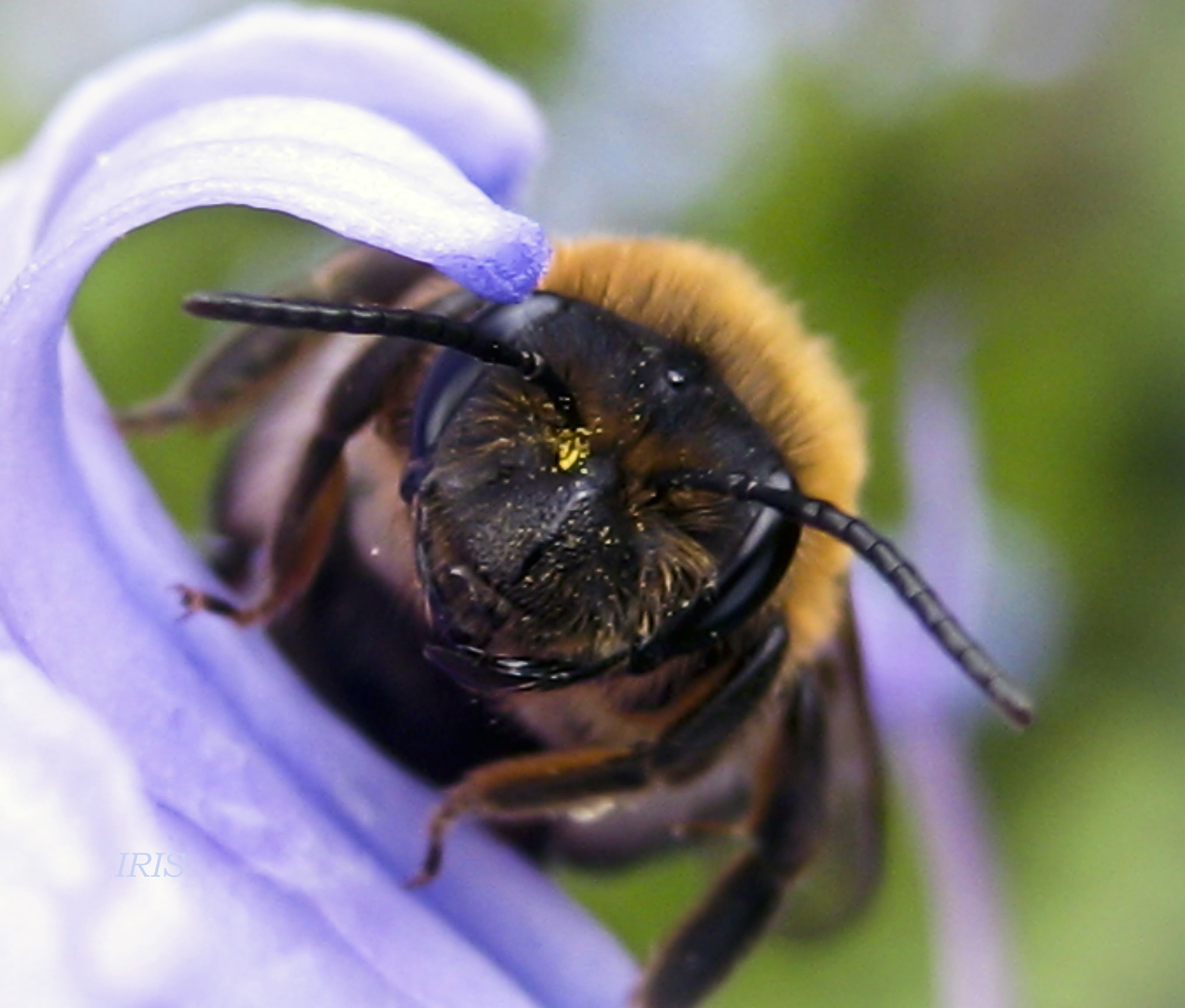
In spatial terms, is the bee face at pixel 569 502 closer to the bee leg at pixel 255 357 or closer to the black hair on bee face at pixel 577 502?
the black hair on bee face at pixel 577 502

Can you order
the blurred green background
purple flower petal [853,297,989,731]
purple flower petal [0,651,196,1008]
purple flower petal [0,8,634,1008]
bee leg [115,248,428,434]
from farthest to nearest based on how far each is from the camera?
the blurred green background → purple flower petal [853,297,989,731] → bee leg [115,248,428,434] → purple flower petal [0,8,634,1008] → purple flower petal [0,651,196,1008]

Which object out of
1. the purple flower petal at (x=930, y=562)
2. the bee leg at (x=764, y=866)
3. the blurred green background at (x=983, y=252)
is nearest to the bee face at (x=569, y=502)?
the bee leg at (x=764, y=866)

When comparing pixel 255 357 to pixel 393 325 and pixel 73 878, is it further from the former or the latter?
pixel 73 878

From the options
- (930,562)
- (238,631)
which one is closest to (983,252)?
(930,562)

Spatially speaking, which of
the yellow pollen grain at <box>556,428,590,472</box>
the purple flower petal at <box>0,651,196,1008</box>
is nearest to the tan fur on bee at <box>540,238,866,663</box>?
the yellow pollen grain at <box>556,428,590,472</box>

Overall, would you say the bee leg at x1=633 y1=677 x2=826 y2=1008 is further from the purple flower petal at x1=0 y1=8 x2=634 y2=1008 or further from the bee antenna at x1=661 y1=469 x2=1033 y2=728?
the bee antenna at x1=661 y1=469 x2=1033 y2=728

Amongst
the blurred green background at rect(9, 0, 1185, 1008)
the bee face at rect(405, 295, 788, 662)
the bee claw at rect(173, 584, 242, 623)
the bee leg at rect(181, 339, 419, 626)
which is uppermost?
the bee face at rect(405, 295, 788, 662)

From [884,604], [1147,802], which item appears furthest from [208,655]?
[1147,802]
